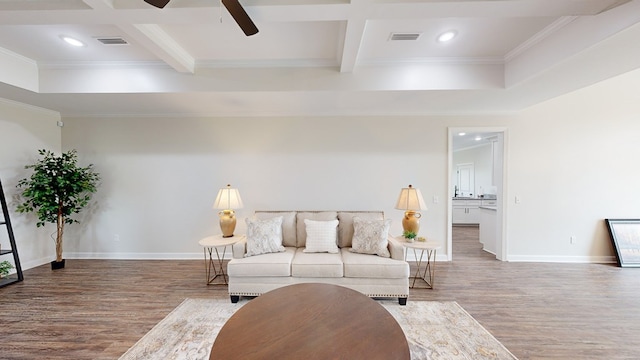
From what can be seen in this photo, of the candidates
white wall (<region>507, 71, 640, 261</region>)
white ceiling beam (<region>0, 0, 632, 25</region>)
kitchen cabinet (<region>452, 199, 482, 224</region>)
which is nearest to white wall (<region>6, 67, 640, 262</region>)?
white wall (<region>507, 71, 640, 261</region>)

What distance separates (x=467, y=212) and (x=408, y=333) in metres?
6.45

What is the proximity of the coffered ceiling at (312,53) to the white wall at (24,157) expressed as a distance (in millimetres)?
654

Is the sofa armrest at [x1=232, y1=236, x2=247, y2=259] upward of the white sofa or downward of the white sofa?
upward

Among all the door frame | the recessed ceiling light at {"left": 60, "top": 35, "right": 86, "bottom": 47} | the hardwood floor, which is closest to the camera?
the hardwood floor

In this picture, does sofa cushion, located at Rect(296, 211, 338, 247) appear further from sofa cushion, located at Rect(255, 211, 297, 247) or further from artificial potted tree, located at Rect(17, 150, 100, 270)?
artificial potted tree, located at Rect(17, 150, 100, 270)

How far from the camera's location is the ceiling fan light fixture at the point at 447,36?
2.44 m

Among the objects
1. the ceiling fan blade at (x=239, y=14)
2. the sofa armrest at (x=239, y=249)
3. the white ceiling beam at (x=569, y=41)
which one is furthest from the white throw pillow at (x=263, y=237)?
the white ceiling beam at (x=569, y=41)

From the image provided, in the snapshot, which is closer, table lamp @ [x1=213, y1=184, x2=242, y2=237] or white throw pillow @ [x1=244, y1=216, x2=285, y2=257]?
white throw pillow @ [x1=244, y1=216, x2=285, y2=257]

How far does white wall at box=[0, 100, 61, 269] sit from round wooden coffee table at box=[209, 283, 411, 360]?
4729mm

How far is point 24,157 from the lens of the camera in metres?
3.93

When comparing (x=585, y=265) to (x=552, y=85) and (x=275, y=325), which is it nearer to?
(x=552, y=85)

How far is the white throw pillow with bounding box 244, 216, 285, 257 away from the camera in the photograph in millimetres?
3141

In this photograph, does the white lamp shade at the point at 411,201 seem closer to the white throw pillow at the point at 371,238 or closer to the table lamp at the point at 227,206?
the white throw pillow at the point at 371,238

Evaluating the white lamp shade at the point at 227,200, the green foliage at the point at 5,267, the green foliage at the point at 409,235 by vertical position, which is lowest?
the green foliage at the point at 5,267
